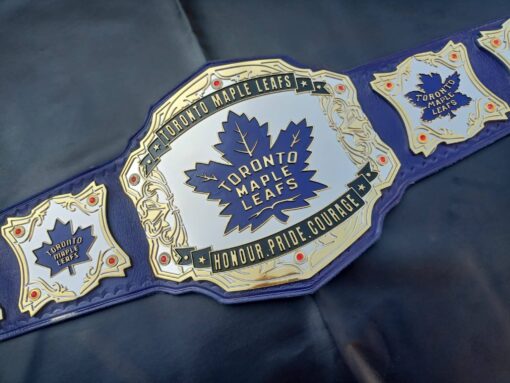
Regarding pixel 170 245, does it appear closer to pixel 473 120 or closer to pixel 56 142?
pixel 56 142

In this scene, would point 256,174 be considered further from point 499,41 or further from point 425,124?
point 499,41

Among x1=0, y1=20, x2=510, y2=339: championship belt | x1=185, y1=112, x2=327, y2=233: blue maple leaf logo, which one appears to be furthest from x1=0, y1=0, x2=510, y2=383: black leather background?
x1=185, y1=112, x2=327, y2=233: blue maple leaf logo

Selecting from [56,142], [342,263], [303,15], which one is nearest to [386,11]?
[303,15]

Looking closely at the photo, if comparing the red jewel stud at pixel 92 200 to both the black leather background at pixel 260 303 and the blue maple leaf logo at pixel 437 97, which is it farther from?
the blue maple leaf logo at pixel 437 97

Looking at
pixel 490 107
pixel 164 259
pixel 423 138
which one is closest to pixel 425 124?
pixel 423 138

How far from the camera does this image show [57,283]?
0.87m

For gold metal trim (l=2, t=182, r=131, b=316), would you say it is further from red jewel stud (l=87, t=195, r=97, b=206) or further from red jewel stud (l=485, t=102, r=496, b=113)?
red jewel stud (l=485, t=102, r=496, b=113)

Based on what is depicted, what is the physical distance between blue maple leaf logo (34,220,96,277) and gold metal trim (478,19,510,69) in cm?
85

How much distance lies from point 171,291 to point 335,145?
0.37 m

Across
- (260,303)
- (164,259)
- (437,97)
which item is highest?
(437,97)

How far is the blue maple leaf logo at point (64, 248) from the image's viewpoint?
0.87 m

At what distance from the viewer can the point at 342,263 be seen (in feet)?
2.69

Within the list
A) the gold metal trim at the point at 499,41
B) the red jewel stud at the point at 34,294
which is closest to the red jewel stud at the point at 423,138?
the gold metal trim at the point at 499,41

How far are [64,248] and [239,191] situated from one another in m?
0.32
